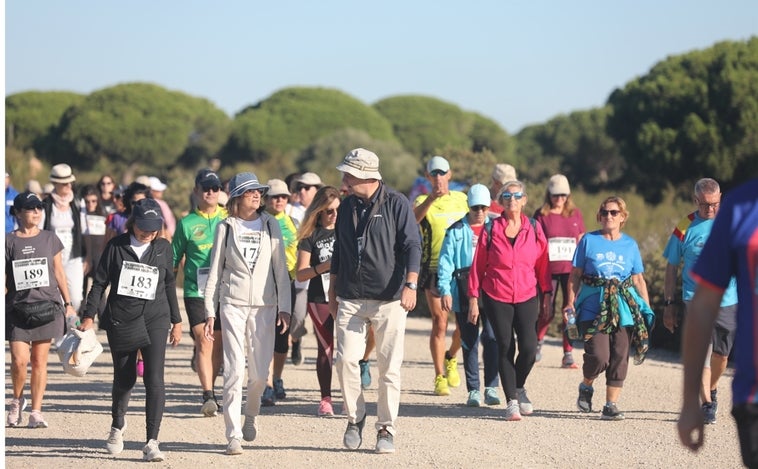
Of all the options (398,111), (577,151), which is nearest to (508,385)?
(577,151)

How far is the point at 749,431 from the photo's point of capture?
4.38 meters

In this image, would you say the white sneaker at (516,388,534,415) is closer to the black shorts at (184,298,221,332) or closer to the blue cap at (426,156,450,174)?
the blue cap at (426,156,450,174)

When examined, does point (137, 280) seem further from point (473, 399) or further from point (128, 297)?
point (473, 399)

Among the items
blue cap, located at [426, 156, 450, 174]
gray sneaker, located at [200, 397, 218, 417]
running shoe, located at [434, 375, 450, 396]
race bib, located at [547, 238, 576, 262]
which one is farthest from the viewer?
race bib, located at [547, 238, 576, 262]

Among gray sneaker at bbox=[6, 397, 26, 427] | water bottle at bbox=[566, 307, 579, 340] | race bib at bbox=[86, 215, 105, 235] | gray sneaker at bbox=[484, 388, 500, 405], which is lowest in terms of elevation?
gray sneaker at bbox=[6, 397, 26, 427]

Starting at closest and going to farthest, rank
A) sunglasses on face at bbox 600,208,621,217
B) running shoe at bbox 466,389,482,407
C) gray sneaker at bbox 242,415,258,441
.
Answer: gray sneaker at bbox 242,415,258,441 < sunglasses on face at bbox 600,208,621,217 < running shoe at bbox 466,389,482,407

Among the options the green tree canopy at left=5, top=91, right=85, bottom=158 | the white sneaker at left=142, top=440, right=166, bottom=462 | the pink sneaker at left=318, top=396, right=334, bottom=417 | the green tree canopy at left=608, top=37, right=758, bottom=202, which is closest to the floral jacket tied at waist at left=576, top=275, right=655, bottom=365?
the pink sneaker at left=318, top=396, right=334, bottom=417

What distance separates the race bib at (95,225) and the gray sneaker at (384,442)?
24.4 feet

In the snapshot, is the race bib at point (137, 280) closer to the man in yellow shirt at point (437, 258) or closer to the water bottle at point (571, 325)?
the water bottle at point (571, 325)

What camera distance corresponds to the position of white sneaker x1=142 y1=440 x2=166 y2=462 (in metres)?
8.84

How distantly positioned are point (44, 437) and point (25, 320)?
0.96 meters

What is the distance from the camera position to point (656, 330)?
16.4 meters

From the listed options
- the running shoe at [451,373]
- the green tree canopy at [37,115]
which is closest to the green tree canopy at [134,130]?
the green tree canopy at [37,115]

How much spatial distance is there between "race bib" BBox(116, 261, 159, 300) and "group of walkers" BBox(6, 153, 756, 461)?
1 cm
